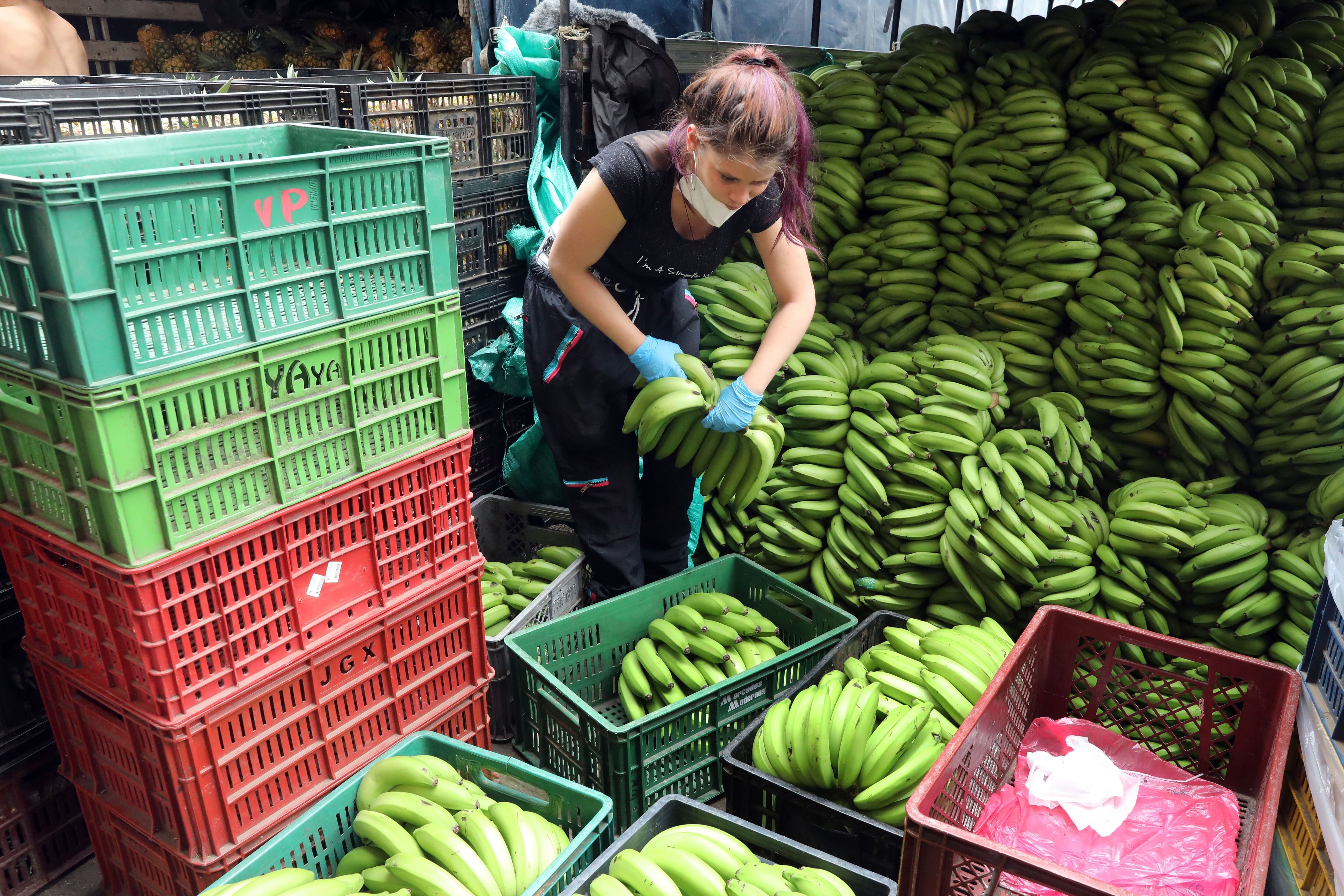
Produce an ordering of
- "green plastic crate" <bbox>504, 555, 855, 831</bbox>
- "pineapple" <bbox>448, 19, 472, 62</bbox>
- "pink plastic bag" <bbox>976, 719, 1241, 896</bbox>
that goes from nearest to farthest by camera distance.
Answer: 1. "pink plastic bag" <bbox>976, 719, 1241, 896</bbox>
2. "green plastic crate" <bbox>504, 555, 855, 831</bbox>
3. "pineapple" <bbox>448, 19, 472, 62</bbox>

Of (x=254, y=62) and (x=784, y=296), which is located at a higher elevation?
(x=254, y=62)

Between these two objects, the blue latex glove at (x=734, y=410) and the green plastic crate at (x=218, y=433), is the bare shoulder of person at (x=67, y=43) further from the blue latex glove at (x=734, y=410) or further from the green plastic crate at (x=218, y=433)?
the blue latex glove at (x=734, y=410)

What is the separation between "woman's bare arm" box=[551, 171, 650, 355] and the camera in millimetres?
2648

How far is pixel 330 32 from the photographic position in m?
6.68

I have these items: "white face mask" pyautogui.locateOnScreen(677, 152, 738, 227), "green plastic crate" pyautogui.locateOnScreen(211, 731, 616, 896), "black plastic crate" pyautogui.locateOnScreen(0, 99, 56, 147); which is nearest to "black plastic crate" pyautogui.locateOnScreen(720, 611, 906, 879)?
"green plastic crate" pyautogui.locateOnScreen(211, 731, 616, 896)

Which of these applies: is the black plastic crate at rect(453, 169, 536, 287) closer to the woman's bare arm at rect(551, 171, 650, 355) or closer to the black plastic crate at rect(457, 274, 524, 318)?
the black plastic crate at rect(457, 274, 524, 318)

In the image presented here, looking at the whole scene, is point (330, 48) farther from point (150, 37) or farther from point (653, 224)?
point (653, 224)

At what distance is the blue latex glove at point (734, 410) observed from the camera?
2.77 metres

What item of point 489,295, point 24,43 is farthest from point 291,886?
point 24,43

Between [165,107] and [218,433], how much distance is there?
1.33m

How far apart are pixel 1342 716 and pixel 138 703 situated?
8.37 ft

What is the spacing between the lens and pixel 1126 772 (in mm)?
2328

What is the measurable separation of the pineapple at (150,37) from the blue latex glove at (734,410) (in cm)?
699

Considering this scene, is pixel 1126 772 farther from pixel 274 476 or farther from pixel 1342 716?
pixel 274 476
